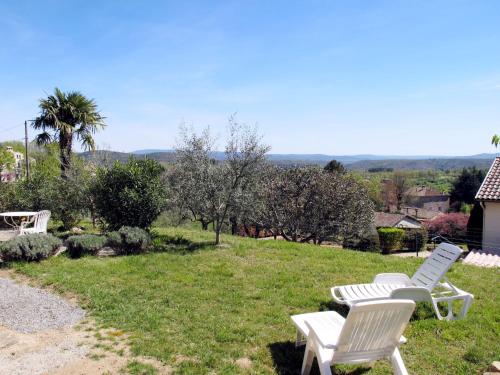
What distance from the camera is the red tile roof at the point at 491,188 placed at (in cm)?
1467

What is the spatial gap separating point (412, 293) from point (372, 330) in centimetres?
206

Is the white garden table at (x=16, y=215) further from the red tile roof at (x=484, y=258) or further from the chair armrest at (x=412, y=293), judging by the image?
the red tile roof at (x=484, y=258)

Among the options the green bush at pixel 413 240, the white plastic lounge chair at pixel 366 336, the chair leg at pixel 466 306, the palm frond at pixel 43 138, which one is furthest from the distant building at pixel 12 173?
the green bush at pixel 413 240

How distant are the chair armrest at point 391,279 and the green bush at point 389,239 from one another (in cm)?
2090

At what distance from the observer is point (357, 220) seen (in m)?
21.5

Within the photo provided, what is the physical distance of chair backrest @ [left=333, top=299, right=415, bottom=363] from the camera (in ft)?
10.7

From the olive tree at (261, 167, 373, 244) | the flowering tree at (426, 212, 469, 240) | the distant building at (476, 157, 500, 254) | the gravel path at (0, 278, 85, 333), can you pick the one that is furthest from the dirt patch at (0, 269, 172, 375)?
the flowering tree at (426, 212, 469, 240)

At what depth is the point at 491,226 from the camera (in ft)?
48.9

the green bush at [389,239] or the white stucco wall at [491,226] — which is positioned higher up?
the white stucco wall at [491,226]

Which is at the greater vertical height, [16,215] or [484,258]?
[16,215]

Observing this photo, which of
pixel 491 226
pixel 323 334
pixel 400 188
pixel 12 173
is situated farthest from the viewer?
pixel 400 188

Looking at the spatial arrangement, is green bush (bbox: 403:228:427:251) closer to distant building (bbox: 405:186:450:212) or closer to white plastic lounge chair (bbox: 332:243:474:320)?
white plastic lounge chair (bbox: 332:243:474:320)

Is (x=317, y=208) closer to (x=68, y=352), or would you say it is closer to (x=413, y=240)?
(x=413, y=240)

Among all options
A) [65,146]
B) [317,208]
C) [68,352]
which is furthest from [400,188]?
[68,352]
